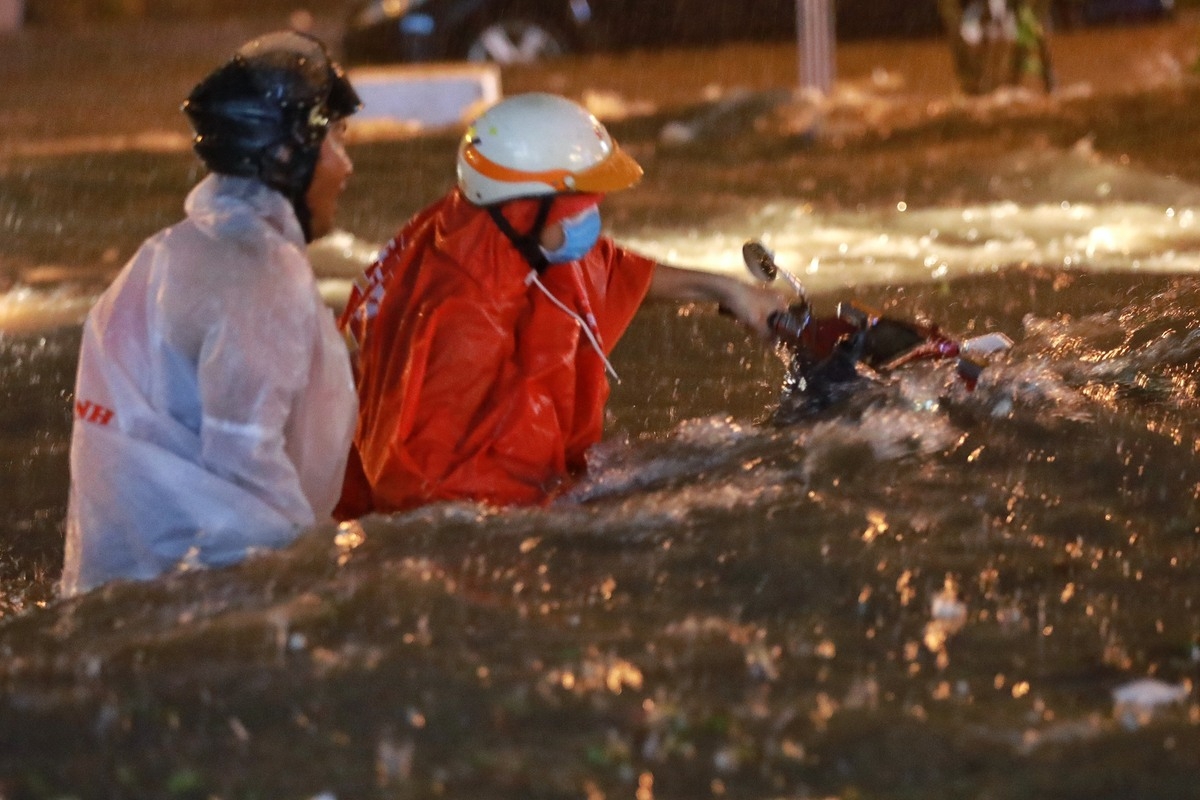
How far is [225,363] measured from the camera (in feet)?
12.6

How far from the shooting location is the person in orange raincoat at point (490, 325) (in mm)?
4762

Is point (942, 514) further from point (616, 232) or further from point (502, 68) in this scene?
point (502, 68)

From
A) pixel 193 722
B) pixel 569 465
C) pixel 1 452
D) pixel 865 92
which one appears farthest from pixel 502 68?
pixel 193 722

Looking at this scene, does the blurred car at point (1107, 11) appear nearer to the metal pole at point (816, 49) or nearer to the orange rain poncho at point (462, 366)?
the metal pole at point (816, 49)

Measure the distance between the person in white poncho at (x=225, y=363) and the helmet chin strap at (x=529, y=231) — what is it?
27.6 inches

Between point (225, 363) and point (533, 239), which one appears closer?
point (225, 363)

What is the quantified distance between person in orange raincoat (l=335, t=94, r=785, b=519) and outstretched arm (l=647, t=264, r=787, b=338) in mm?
55

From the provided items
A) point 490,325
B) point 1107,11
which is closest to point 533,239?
point 490,325

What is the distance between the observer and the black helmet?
4.11 metres

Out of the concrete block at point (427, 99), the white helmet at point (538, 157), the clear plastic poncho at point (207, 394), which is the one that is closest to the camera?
Answer: the clear plastic poncho at point (207, 394)

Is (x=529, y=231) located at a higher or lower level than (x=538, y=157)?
lower

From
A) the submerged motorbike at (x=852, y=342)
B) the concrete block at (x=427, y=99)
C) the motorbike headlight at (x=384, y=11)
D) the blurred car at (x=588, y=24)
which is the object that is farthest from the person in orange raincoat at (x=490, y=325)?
the motorbike headlight at (x=384, y=11)

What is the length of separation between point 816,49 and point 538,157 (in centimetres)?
971

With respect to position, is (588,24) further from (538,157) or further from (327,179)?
(327,179)
